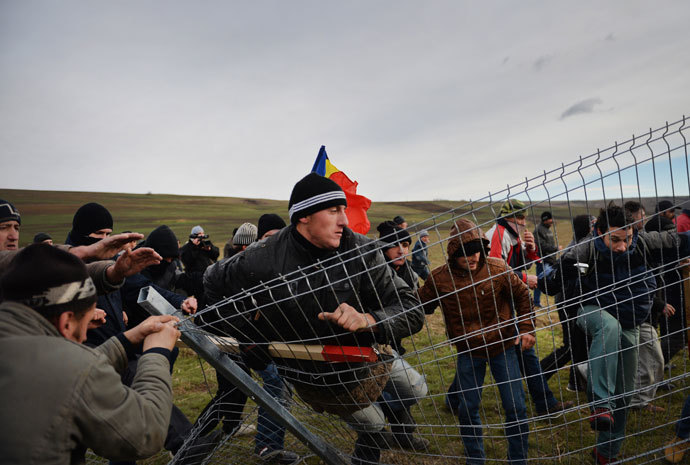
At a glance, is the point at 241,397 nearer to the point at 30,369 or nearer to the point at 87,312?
the point at 87,312

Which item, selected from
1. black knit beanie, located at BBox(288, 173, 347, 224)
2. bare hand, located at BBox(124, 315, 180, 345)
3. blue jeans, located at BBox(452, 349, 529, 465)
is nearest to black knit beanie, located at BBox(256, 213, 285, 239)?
black knit beanie, located at BBox(288, 173, 347, 224)

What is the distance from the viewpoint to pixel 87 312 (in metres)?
1.88

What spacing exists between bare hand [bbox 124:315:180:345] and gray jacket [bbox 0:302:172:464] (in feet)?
1.36

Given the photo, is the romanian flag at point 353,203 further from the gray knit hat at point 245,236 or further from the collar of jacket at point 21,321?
the collar of jacket at point 21,321

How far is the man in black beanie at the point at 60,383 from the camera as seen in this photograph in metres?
1.49

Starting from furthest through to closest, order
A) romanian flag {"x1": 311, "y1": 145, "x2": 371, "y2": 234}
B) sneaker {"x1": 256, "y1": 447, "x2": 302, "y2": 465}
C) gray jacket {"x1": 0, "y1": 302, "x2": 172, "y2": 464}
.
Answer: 1. romanian flag {"x1": 311, "y1": 145, "x2": 371, "y2": 234}
2. sneaker {"x1": 256, "y1": 447, "x2": 302, "y2": 465}
3. gray jacket {"x1": 0, "y1": 302, "x2": 172, "y2": 464}

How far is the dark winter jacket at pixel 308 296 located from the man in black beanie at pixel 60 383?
2.75 feet

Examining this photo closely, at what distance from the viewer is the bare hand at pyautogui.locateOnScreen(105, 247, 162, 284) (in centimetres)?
294

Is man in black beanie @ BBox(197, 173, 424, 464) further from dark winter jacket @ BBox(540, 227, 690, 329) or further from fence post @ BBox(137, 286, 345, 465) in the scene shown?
dark winter jacket @ BBox(540, 227, 690, 329)

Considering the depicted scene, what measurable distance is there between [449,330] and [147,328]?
2800mm

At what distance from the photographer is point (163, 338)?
2.10 metres

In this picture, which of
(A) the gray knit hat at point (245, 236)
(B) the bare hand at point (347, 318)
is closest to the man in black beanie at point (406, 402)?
(B) the bare hand at point (347, 318)

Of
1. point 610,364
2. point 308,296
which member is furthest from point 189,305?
point 610,364

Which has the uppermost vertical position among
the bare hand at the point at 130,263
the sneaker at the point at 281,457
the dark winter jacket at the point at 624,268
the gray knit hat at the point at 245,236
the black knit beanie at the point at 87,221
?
the black knit beanie at the point at 87,221
